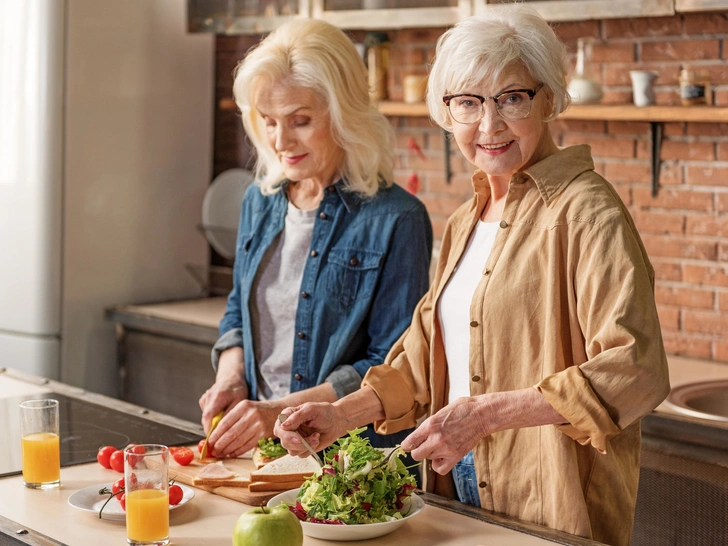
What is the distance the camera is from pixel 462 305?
1.76m

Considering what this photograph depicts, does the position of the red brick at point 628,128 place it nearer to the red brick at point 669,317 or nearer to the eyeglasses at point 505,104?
the red brick at point 669,317

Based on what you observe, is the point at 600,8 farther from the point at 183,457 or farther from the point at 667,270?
the point at 183,457

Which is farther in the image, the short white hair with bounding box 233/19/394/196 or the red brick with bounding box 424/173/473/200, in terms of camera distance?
the red brick with bounding box 424/173/473/200

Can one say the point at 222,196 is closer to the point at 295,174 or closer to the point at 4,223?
the point at 4,223

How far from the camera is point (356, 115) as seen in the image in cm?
216

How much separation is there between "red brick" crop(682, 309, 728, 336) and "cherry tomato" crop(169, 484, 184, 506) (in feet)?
6.09

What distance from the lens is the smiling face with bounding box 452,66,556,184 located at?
1.66 metres

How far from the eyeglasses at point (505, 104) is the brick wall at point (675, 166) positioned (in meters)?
1.42

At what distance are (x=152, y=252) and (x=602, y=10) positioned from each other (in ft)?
6.70

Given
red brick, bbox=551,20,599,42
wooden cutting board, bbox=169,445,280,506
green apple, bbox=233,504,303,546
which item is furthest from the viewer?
red brick, bbox=551,20,599,42

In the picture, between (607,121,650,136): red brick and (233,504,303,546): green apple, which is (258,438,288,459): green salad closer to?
(233,504,303,546): green apple

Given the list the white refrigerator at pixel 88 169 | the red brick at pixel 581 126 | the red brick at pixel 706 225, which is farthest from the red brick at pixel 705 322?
the white refrigerator at pixel 88 169

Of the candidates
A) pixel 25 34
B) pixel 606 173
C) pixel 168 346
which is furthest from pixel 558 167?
pixel 25 34

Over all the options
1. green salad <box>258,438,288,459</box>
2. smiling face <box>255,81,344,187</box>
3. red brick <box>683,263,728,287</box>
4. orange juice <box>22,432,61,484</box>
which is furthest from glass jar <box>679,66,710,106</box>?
orange juice <box>22,432,61,484</box>
